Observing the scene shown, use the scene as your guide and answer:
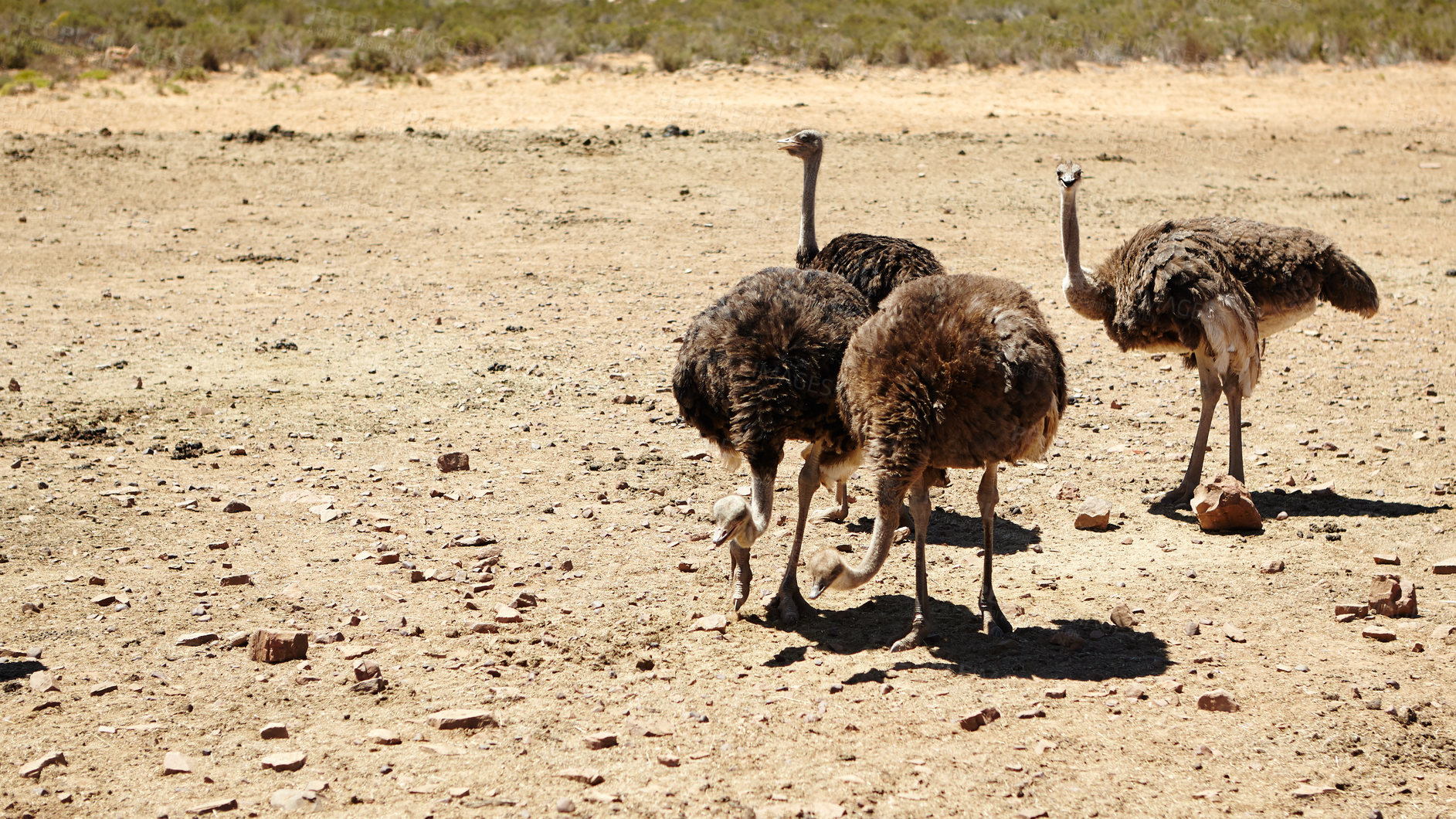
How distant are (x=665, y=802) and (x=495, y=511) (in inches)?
130

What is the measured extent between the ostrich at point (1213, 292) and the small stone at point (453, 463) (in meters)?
3.76

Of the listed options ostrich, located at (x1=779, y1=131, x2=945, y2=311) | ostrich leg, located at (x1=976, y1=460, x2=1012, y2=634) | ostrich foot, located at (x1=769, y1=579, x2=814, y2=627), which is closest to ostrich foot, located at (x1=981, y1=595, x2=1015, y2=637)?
ostrich leg, located at (x1=976, y1=460, x2=1012, y2=634)

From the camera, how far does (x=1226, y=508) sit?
7129 mm

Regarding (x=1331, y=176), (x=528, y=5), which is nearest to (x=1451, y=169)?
(x=1331, y=176)

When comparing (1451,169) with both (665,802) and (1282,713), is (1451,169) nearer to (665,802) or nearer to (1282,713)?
(1282,713)

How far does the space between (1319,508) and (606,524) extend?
3.92m

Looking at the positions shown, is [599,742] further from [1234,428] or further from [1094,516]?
[1234,428]

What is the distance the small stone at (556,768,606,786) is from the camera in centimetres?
467

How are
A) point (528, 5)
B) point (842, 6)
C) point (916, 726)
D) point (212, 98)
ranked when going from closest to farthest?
point (916, 726)
point (212, 98)
point (842, 6)
point (528, 5)

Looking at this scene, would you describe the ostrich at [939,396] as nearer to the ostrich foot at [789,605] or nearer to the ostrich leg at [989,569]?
the ostrich leg at [989,569]

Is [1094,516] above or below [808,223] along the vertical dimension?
below

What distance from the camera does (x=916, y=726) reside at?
5.01 meters

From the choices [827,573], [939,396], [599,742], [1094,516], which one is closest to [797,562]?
[827,573]

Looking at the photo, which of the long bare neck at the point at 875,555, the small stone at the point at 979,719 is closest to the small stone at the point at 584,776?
the long bare neck at the point at 875,555
